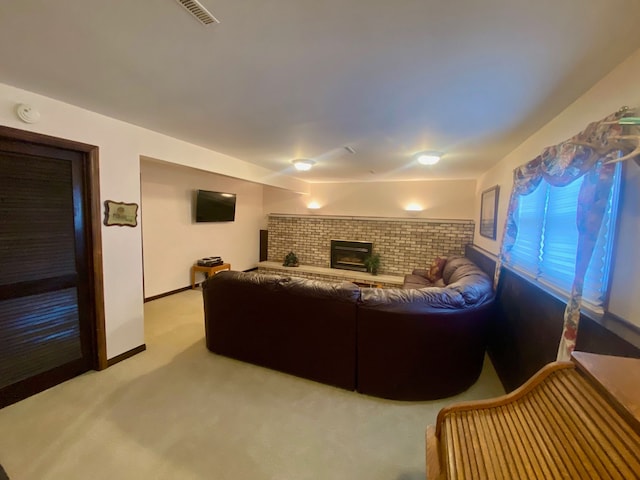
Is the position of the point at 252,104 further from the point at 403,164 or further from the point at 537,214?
the point at 403,164

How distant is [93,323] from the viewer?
2512mm

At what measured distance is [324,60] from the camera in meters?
1.46

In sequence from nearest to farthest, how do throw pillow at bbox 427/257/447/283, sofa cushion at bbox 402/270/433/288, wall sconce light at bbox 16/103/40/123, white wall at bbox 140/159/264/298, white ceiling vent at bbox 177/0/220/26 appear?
white ceiling vent at bbox 177/0/220/26 → wall sconce light at bbox 16/103/40/123 → sofa cushion at bbox 402/270/433/288 → white wall at bbox 140/159/264/298 → throw pillow at bbox 427/257/447/283

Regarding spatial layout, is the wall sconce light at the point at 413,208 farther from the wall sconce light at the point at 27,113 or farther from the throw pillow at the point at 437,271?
the wall sconce light at the point at 27,113

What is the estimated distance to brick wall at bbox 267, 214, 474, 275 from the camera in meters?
5.64

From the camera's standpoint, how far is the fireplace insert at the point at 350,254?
248 inches

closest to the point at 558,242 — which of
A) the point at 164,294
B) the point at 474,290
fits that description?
the point at 474,290

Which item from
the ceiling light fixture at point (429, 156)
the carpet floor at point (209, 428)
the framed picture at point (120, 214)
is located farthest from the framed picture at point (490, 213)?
the framed picture at point (120, 214)

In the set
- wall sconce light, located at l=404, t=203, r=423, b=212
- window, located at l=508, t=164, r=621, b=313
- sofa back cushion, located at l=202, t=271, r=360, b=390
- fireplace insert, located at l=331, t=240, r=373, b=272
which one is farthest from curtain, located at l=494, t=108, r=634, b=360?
fireplace insert, located at l=331, t=240, r=373, b=272

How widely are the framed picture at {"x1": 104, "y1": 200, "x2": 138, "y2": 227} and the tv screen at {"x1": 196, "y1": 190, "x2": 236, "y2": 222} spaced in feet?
8.09

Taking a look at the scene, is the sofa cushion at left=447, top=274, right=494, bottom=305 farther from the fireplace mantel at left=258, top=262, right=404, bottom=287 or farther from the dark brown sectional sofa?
the fireplace mantel at left=258, top=262, right=404, bottom=287

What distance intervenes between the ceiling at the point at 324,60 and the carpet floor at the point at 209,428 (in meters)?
2.28

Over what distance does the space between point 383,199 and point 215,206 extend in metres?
3.56

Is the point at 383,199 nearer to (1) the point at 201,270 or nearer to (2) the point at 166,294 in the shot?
(1) the point at 201,270
